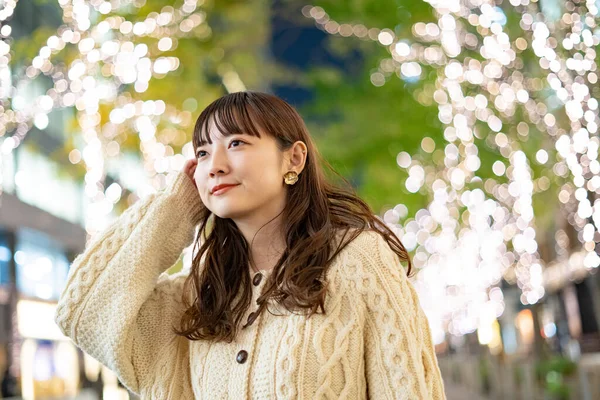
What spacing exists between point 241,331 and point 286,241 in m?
0.26

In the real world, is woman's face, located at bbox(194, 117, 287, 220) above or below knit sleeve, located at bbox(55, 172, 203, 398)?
above

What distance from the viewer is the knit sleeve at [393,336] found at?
1.97m

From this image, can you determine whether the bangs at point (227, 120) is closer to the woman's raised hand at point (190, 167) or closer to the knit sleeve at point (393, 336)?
the woman's raised hand at point (190, 167)

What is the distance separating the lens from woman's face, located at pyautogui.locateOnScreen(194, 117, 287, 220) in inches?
85.8

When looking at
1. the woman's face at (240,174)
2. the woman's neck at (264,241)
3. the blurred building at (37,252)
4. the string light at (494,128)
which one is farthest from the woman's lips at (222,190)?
the blurred building at (37,252)

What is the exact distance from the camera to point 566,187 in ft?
24.1

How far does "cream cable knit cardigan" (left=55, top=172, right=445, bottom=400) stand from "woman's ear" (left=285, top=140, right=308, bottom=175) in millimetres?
280

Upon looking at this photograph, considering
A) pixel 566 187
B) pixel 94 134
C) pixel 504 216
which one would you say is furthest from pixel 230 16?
pixel 504 216

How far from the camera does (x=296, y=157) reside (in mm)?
2312

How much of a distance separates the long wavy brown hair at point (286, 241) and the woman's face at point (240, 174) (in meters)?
0.03

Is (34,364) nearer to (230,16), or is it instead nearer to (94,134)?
(94,134)

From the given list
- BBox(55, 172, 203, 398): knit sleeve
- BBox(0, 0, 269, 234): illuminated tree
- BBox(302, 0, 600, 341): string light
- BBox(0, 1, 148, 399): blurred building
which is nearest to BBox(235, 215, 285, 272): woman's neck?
BBox(55, 172, 203, 398): knit sleeve

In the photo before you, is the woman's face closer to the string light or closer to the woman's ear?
the woman's ear

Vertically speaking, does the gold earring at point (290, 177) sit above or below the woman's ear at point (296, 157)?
below
